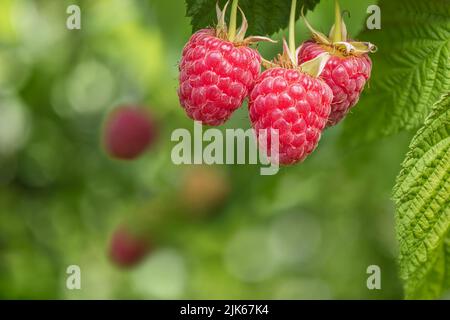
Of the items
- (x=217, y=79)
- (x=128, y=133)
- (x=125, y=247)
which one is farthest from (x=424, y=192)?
(x=125, y=247)

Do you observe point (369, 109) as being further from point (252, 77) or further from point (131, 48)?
point (131, 48)

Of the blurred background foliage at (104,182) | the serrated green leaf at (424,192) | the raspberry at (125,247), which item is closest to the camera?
the serrated green leaf at (424,192)

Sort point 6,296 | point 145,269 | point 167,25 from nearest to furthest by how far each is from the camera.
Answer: point 167,25 < point 6,296 < point 145,269

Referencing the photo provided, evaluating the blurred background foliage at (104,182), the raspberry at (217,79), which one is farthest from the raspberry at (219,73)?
the blurred background foliage at (104,182)

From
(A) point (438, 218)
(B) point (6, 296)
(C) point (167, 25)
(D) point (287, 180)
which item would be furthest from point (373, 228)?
(A) point (438, 218)

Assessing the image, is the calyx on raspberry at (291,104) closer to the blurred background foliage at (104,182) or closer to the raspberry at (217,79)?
the raspberry at (217,79)

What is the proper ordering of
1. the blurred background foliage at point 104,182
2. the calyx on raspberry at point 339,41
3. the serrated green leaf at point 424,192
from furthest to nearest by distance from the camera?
the blurred background foliage at point 104,182, the calyx on raspberry at point 339,41, the serrated green leaf at point 424,192

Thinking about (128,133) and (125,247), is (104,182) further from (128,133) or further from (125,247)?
(125,247)
